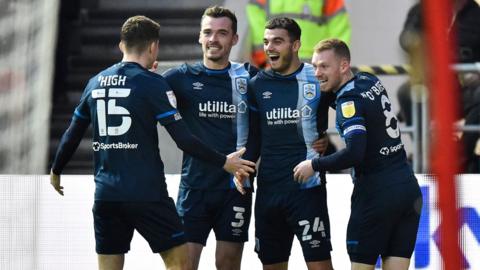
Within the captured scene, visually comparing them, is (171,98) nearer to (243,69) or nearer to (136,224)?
(136,224)

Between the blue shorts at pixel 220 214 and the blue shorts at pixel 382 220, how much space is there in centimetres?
76

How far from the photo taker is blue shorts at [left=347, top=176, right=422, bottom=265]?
7117mm

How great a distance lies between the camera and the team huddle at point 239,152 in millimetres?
6867

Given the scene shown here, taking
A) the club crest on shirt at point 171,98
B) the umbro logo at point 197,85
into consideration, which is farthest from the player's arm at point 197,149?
the umbro logo at point 197,85

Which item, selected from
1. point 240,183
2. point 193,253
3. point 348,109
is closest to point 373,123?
point 348,109

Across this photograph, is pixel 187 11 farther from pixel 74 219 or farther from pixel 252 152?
pixel 252 152

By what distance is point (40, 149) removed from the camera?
9148 millimetres

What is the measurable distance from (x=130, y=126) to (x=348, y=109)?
1.31 m

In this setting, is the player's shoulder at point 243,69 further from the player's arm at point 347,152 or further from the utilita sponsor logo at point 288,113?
the player's arm at point 347,152

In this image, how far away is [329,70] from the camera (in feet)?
23.9

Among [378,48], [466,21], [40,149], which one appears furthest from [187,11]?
[466,21]

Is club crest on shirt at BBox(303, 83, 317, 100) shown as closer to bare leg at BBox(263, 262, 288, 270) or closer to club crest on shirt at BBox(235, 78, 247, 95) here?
club crest on shirt at BBox(235, 78, 247, 95)

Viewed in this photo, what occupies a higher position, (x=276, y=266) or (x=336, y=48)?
(x=336, y=48)

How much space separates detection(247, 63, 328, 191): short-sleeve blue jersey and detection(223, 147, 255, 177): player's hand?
20.0 inches
